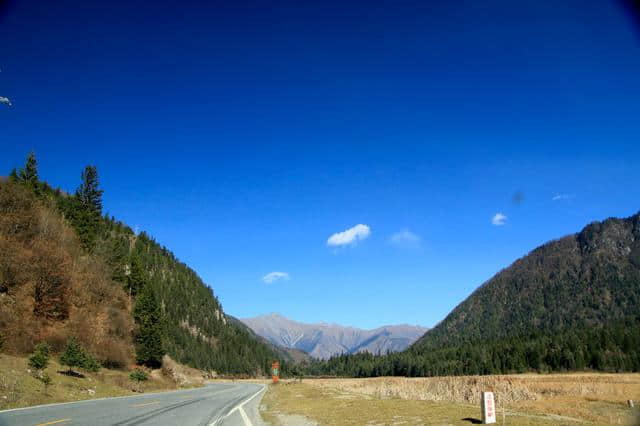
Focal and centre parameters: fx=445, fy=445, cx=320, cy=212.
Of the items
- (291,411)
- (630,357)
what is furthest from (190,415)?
(630,357)

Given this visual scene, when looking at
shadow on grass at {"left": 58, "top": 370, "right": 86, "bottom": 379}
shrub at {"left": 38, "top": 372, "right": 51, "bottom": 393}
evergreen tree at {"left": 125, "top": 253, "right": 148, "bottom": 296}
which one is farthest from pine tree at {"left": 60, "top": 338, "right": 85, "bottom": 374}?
evergreen tree at {"left": 125, "top": 253, "right": 148, "bottom": 296}

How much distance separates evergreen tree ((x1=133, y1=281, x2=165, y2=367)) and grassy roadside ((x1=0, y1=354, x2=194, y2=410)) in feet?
79.8

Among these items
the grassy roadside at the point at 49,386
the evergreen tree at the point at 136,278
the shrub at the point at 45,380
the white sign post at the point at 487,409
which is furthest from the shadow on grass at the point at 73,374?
the evergreen tree at the point at 136,278

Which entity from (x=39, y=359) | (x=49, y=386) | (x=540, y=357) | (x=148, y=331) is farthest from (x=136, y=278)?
(x=540, y=357)

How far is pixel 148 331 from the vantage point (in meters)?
64.6

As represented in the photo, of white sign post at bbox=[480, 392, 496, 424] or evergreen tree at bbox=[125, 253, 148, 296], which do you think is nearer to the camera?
white sign post at bbox=[480, 392, 496, 424]

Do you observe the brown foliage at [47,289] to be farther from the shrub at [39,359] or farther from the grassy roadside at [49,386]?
the shrub at [39,359]

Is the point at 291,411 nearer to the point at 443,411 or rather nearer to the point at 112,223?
the point at 443,411

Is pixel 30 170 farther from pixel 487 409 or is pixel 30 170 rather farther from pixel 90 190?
pixel 487 409

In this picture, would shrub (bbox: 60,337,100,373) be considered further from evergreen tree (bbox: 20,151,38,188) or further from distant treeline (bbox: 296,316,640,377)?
distant treeline (bbox: 296,316,640,377)

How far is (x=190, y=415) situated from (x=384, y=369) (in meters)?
179

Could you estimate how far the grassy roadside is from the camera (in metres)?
22.2

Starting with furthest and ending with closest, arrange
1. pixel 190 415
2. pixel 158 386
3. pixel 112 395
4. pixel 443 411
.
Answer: pixel 158 386 < pixel 112 395 < pixel 190 415 < pixel 443 411

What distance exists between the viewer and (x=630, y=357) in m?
121
